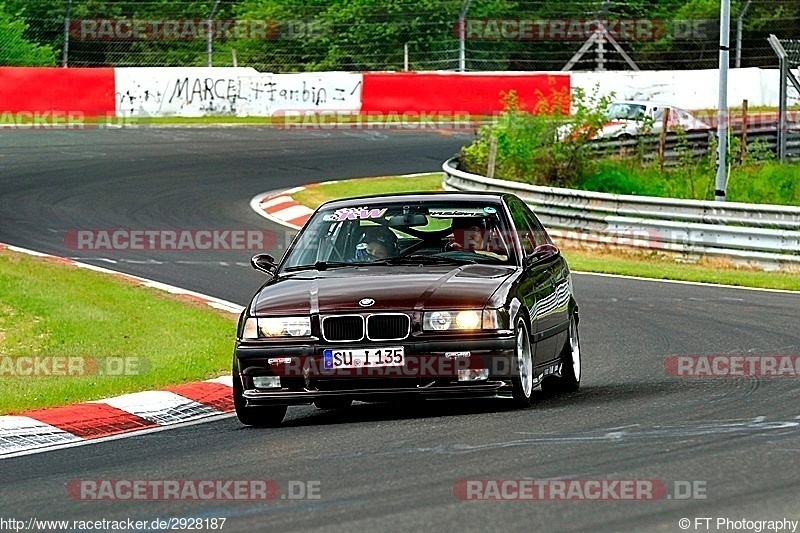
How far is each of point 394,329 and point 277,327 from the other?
0.71 meters

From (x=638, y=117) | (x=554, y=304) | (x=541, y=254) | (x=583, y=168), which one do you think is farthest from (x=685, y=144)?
(x=541, y=254)

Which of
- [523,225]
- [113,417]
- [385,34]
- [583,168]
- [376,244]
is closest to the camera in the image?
[113,417]

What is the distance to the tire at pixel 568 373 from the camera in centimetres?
1068

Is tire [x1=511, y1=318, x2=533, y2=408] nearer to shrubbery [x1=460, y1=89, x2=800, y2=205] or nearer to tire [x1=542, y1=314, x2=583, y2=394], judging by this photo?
tire [x1=542, y1=314, x2=583, y2=394]

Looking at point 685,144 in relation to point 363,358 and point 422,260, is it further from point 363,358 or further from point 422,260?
point 363,358

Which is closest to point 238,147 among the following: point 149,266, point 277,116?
point 277,116

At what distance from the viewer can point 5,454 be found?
8.63 meters

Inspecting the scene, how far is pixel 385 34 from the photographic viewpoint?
132 feet

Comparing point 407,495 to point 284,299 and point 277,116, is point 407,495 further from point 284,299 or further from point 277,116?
point 277,116

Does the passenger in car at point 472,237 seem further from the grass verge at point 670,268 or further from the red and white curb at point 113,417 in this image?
the grass verge at point 670,268

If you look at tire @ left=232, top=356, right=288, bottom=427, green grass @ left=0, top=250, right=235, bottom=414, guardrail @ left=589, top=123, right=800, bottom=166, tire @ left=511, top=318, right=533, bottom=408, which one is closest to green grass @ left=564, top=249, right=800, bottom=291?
guardrail @ left=589, top=123, right=800, bottom=166

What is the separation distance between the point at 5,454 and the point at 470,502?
3.33 metres

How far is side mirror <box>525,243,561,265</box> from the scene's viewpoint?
10.2m

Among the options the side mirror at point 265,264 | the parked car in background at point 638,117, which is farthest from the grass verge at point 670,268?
the parked car in background at point 638,117
